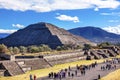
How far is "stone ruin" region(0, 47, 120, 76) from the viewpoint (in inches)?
2445

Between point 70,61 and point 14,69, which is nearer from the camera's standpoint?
point 14,69

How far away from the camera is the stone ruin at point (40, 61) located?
→ 62094 mm

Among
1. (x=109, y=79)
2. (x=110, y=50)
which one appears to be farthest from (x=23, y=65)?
(x=110, y=50)

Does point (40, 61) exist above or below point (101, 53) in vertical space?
below

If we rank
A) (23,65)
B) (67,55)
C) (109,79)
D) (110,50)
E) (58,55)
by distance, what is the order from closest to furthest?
(109,79) < (23,65) < (58,55) < (67,55) < (110,50)

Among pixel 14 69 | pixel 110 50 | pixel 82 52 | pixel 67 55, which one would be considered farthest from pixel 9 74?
pixel 110 50

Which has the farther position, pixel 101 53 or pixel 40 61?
pixel 101 53

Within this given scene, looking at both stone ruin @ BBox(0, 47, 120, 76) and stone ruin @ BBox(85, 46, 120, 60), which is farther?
stone ruin @ BBox(85, 46, 120, 60)

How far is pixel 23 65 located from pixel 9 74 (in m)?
8.20

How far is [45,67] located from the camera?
247 feet

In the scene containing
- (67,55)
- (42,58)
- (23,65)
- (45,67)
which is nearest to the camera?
(23,65)

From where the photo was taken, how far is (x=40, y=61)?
77062 mm

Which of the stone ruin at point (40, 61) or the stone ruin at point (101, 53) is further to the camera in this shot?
the stone ruin at point (101, 53)

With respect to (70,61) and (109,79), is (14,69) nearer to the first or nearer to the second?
(109,79)
